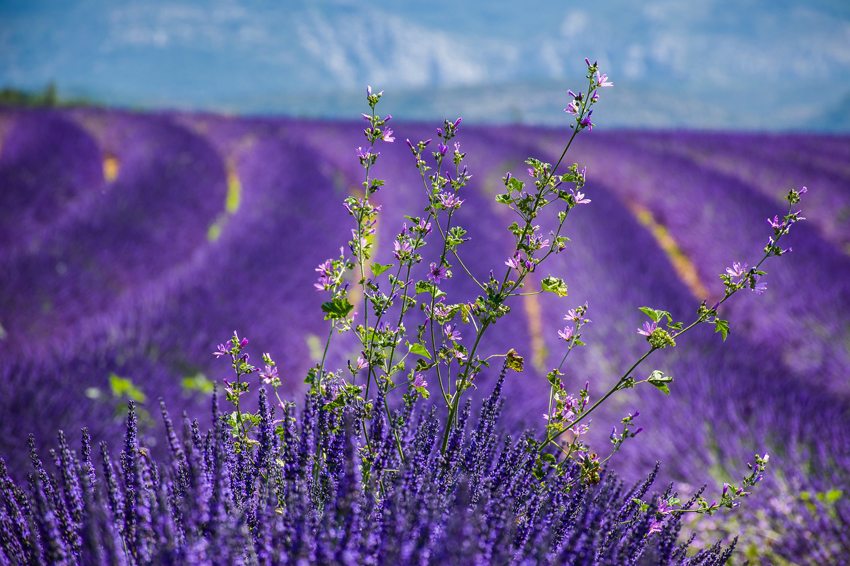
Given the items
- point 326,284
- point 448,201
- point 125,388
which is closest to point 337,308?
point 326,284

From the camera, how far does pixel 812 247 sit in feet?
16.7

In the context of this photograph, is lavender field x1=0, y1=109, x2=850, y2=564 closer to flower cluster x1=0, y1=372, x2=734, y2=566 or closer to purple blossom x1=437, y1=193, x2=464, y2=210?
flower cluster x1=0, y1=372, x2=734, y2=566

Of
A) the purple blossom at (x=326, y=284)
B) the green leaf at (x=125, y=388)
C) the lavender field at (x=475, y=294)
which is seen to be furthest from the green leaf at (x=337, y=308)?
the green leaf at (x=125, y=388)

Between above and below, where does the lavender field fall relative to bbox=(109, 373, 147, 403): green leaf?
above

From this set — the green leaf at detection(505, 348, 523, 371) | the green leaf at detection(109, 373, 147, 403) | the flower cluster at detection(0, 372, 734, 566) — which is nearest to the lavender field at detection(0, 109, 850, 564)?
the green leaf at detection(109, 373, 147, 403)

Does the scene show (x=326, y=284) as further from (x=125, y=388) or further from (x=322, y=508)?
(x=125, y=388)

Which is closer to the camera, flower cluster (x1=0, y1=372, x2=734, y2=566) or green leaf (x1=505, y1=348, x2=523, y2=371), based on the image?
flower cluster (x1=0, y1=372, x2=734, y2=566)

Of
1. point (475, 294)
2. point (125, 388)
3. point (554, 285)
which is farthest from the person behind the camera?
point (475, 294)

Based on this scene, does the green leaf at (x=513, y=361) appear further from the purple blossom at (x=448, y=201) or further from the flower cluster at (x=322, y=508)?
the purple blossom at (x=448, y=201)

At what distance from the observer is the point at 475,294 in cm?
400

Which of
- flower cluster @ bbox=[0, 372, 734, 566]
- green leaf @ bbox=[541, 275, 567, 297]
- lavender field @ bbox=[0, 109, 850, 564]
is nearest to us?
flower cluster @ bbox=[0, 372, 734, 566]

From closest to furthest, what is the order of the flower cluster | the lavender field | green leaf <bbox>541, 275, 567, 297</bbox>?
the flower cluster → green leaf <bbox>541, 275, 567, 297</bbox> → the lavender field

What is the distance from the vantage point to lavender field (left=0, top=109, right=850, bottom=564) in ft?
7.51

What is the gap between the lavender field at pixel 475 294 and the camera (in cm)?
229
